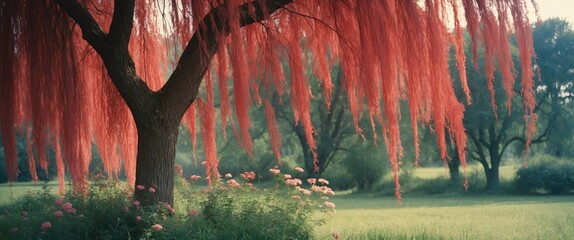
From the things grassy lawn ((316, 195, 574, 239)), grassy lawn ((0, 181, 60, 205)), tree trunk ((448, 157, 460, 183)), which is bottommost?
grassy lawn ((316, 195, 574, 239))

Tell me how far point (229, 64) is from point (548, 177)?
18.5 metres

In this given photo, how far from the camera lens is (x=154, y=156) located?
641 cm

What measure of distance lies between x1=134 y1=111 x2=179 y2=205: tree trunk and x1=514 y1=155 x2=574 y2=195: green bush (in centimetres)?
1788

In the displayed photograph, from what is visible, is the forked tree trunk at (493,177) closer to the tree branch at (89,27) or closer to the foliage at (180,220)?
the foliage at (180,220)

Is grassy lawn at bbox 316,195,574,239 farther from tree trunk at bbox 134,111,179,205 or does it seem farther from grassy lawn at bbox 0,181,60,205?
grassy lawn at bbox 0,181,60,205

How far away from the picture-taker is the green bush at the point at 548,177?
68.6 feet

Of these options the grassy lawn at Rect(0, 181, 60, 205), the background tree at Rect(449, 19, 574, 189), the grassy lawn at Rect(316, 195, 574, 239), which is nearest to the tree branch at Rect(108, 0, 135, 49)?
the grassy lawn at Rect(316, 195, 574, 239)

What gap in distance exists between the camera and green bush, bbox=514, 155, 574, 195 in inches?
823

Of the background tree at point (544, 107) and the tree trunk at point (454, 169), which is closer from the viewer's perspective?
the background tree at point (544, 107)

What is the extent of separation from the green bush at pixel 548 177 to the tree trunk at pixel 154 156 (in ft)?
58.7

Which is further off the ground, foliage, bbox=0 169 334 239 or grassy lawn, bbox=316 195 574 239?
→ foliage, bbox=0 169 334 239

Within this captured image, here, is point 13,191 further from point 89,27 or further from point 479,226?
point 479,226

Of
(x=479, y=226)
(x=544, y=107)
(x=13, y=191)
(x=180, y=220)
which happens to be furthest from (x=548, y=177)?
(x=180, y=220)

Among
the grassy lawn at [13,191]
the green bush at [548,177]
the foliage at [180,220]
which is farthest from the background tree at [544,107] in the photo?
the foliage at [180,220]
